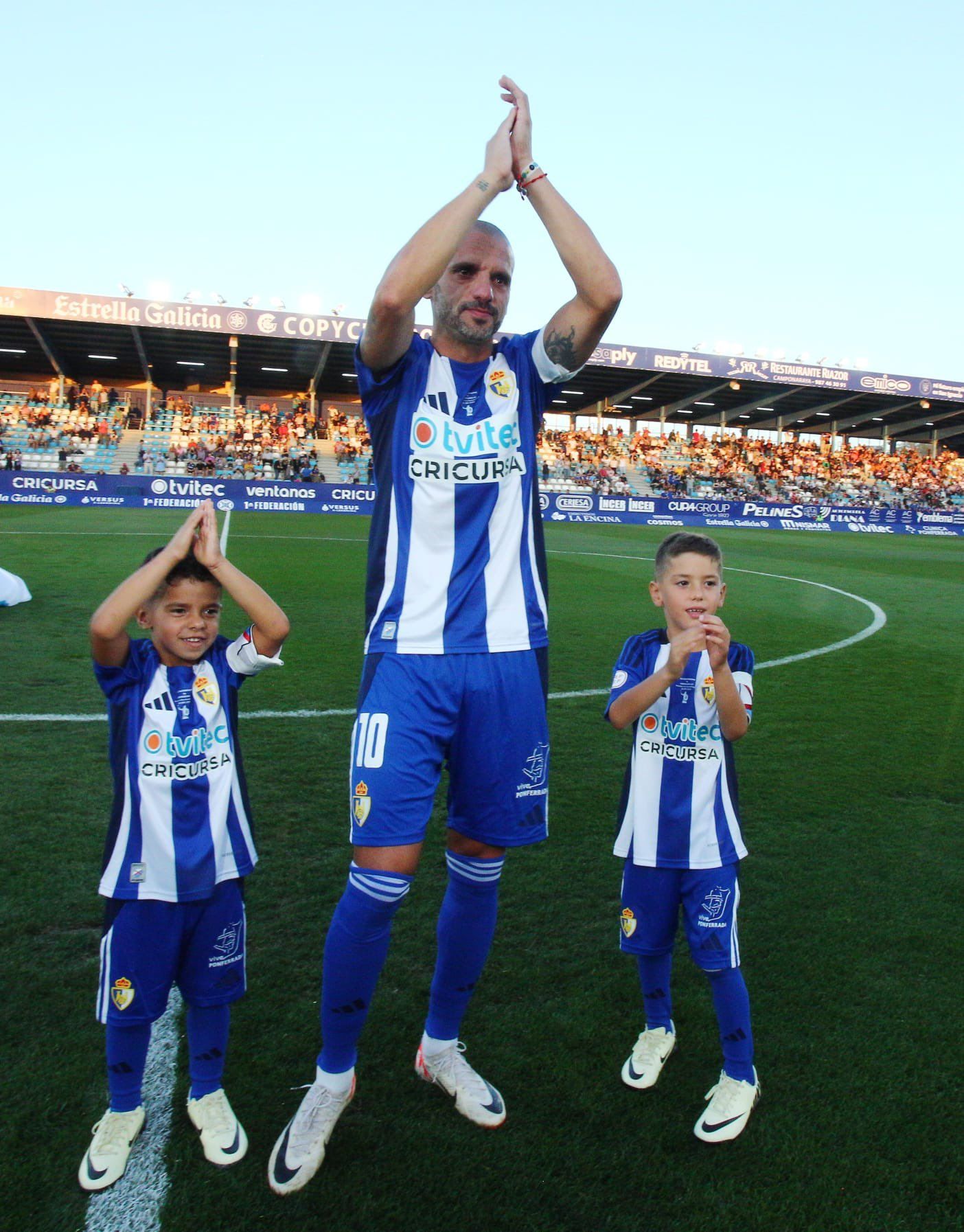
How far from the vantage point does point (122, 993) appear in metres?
2.21

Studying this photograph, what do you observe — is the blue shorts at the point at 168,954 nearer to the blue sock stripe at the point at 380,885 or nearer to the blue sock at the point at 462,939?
the blue sock stripe at the point at 380,885

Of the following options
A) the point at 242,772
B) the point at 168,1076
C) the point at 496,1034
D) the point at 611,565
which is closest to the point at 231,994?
the point at 168,1076

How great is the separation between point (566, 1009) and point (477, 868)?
0.64 metres

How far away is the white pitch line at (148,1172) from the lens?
6.51 ft

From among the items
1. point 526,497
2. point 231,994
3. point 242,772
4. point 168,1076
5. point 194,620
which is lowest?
point 168,1076

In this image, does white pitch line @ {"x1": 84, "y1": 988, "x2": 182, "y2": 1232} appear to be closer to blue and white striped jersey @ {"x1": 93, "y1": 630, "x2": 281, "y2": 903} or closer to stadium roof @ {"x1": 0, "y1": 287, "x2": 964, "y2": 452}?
blue and white striped jersey @ {"x1": 93, "y1": 630, "x2": 281, "y2": 903}

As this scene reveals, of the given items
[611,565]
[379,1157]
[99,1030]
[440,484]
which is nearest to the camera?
[379,1157]

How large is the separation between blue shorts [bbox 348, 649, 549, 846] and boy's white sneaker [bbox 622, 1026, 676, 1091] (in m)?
0.66

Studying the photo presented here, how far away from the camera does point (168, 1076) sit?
8.14 feet

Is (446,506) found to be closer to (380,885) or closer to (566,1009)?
(380,885)

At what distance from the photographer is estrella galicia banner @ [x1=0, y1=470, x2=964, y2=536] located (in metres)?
29.6

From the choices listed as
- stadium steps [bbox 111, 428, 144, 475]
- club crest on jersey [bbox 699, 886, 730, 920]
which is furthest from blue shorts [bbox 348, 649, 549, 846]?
stadium steps [bbox 111, 428, 144, 475]

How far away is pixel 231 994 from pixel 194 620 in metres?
0.95

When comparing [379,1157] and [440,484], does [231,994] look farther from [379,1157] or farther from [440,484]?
[440,484]
